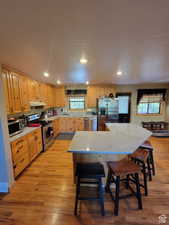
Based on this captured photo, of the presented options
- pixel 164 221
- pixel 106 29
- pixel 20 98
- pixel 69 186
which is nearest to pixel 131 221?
pixel 164 221

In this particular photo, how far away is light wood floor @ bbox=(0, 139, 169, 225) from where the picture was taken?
1.55m

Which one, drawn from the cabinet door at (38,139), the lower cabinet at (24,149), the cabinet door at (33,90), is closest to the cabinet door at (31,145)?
the lower cabinet at (24,149)

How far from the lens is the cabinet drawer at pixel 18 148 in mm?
2283

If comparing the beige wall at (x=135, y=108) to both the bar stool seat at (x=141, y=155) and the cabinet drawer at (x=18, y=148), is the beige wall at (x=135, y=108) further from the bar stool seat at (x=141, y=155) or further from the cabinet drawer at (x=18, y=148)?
the cabinet drawer at (x=18, y=148)

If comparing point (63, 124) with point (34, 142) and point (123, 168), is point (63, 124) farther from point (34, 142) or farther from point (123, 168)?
point (123, 168)

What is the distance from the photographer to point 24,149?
8.65 ft

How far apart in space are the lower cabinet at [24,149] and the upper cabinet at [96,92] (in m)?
2.94

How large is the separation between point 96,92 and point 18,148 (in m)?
4.03

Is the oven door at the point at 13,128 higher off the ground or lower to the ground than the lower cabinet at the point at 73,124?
higher

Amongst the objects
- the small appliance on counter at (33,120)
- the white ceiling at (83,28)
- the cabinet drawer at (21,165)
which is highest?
the white ceiling at (83,28)

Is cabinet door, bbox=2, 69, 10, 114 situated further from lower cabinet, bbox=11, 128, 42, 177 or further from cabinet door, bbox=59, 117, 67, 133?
cabinet door, bbox=59, 117, 67, 133

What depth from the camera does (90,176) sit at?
1.54 metres

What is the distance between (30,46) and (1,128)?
1445mm

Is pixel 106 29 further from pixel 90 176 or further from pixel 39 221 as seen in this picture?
pixel 39 221
